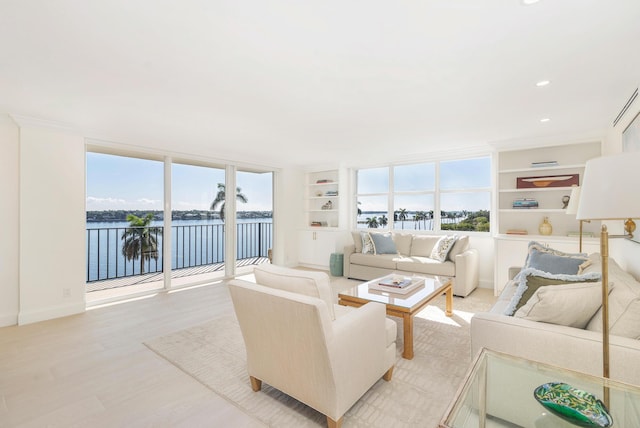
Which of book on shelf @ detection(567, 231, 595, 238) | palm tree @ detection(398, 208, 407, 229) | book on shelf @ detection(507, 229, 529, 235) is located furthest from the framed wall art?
palm tree @ detection(398, 208, 407, 229)

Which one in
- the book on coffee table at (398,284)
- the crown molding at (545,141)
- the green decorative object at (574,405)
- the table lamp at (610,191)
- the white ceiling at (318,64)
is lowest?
the book on coffee table at (398,284)

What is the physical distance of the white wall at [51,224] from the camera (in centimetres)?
340

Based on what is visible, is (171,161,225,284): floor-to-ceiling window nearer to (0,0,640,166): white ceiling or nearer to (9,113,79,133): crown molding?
(0,0,640,166): white ceiling

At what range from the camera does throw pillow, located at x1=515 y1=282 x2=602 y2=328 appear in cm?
159

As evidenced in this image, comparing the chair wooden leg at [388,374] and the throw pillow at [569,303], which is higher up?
the throw pillow at [569,303]

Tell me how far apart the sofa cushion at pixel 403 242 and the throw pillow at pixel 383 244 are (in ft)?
0.41

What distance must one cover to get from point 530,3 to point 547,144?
11.5ft

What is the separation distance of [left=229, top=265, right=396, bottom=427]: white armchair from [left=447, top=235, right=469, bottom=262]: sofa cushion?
9.87 ft

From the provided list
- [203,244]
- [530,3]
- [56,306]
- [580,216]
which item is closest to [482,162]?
[530,3]

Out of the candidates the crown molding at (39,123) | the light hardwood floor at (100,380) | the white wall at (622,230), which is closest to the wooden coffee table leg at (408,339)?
the light hardwood floor at (100,380)

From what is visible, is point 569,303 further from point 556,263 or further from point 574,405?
point 556,263

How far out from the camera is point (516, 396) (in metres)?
1.27

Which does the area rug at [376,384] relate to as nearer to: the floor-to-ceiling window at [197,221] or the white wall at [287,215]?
the floor-to-ceiling window at [197,221]

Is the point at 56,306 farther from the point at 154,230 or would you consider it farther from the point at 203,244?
the point at 203,244
